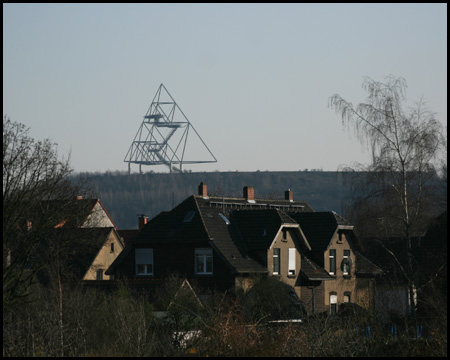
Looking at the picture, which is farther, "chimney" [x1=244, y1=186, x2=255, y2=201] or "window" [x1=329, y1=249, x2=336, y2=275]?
"chimney" [x1=244, y1=186, x2=255, y2=201]

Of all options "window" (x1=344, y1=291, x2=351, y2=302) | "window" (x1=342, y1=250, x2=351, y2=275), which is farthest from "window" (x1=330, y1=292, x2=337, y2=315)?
"window" (x1=342, y1=250, x2=351, y2=275)

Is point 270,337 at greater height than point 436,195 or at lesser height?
lesser

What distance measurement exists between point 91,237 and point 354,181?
2519cm

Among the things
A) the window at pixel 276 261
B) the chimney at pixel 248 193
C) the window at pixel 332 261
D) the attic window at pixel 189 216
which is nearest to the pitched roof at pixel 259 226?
the window at pixel 276 261

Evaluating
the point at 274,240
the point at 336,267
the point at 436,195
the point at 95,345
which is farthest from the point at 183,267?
the point at 95,345

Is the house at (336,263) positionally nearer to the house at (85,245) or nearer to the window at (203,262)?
the window at (203,262)

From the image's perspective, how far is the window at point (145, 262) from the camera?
47.9m

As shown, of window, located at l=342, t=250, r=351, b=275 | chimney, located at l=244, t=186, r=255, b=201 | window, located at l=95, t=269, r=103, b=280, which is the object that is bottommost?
window, located at l=95, t=269, r=103, b=280

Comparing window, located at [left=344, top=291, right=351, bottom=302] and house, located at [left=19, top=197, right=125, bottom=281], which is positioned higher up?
house, located at [left=19, top=197, right=125, bottom=281]

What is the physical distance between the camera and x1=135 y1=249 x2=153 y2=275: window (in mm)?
47906

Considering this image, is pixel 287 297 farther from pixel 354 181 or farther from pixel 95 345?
pixel 95 345

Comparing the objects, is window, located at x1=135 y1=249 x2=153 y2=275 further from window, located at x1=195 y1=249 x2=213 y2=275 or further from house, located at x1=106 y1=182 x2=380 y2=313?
window, located at x1=195 y1=249 x2=213 y2=275

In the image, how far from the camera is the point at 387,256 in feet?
193

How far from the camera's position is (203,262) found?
46.5m
